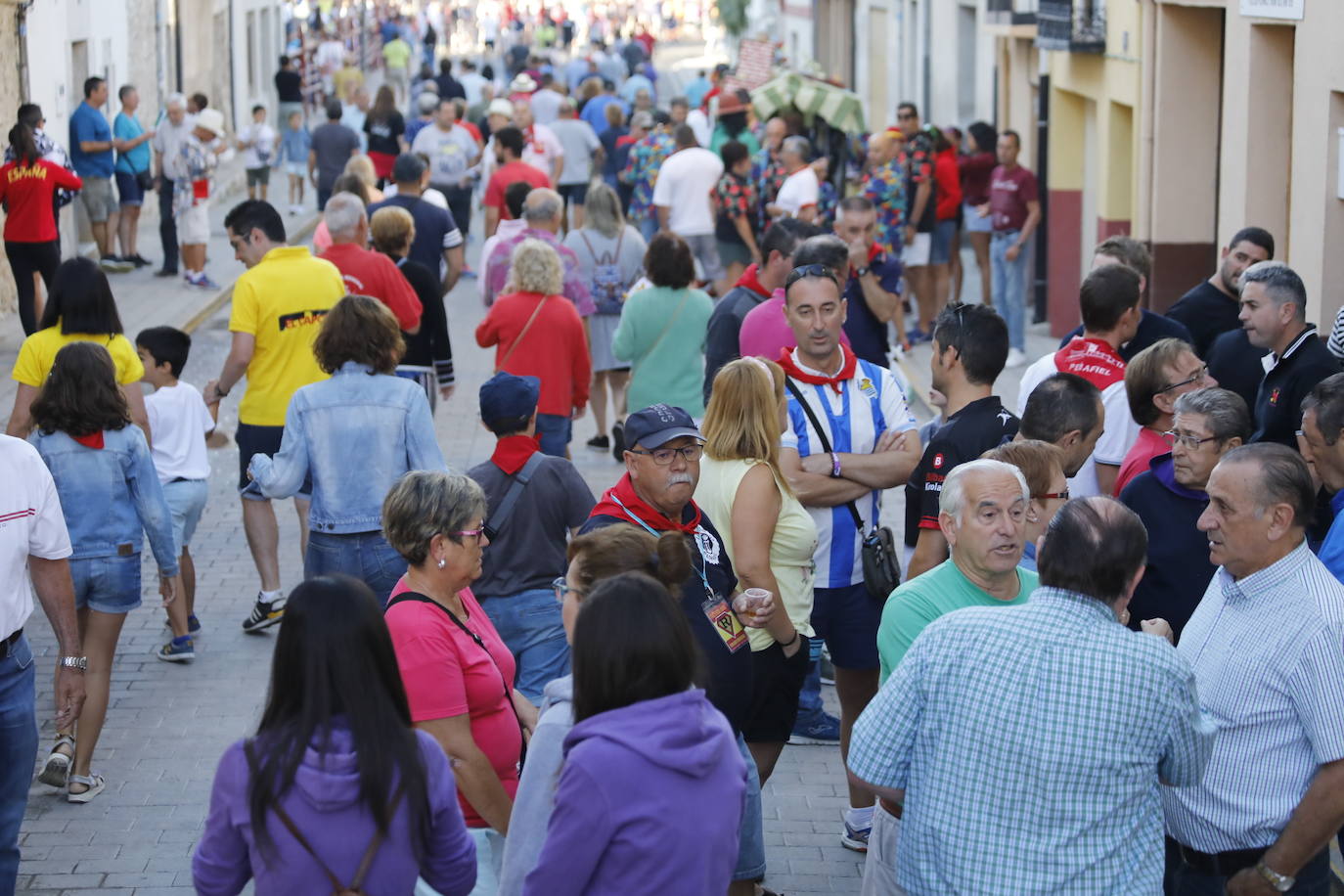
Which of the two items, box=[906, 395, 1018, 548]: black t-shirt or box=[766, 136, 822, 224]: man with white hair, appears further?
box=[766, 136, 822, 224]: man with white hair

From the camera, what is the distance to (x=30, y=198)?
15344 millimetres

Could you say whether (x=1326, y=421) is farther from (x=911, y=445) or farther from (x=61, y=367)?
(x=61, y=367)

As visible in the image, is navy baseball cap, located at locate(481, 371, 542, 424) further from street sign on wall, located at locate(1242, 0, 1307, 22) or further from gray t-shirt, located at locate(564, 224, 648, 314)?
street sign on wall, located at locate(1242, 0, 1307, 22)

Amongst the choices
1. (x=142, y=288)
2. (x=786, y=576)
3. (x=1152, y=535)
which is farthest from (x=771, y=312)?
(x=142, y=288)

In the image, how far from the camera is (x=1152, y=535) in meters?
5.29

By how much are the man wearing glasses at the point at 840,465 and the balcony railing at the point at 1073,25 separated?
1009 centimetres

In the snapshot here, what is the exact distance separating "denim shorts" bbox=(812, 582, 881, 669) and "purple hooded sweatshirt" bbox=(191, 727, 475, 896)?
2900mm

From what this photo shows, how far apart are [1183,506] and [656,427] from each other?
5.38ft

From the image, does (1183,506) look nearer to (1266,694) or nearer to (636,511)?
(1266,694)

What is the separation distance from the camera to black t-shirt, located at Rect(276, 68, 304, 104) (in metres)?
30.0

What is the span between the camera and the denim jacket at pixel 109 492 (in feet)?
22.2

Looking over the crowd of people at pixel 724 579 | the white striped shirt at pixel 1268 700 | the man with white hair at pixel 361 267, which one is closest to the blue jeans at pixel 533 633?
the crowd of people at pixel 724 579

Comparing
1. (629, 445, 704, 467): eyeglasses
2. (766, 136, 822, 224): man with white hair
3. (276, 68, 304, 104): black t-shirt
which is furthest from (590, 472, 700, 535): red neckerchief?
(276, 68, 304, 104): black t-shirt

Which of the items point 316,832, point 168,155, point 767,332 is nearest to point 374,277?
point 767,332
